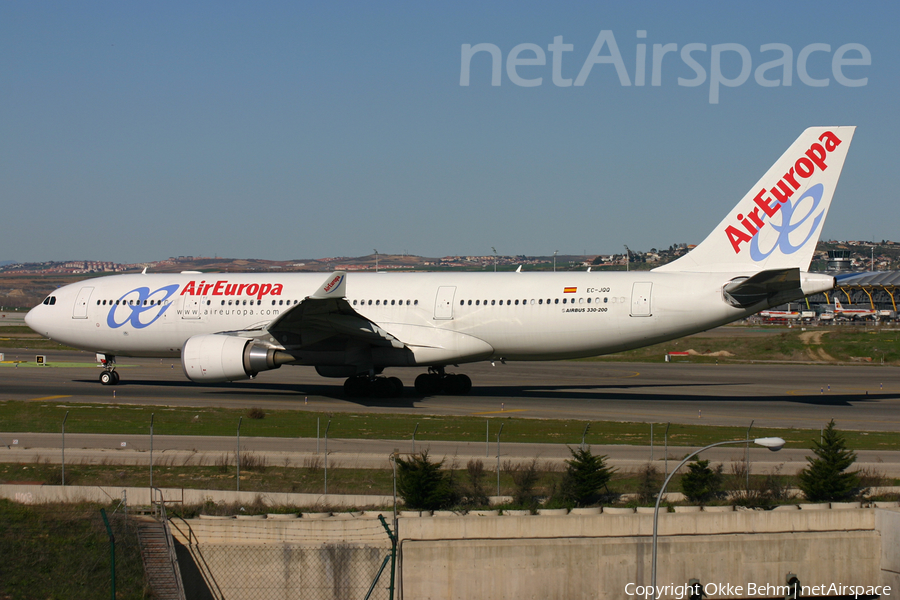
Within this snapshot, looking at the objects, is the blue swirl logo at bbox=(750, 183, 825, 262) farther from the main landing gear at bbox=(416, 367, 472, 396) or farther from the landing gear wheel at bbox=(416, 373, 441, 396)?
the landing gear wheel at bbox=(416, 373, 441, 396)

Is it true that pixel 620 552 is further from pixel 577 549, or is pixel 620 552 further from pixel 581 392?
pixel 581 392

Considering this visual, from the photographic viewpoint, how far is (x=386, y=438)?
22.8 metres

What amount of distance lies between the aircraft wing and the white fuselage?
65.8 inches

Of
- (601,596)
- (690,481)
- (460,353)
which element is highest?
(460,353)

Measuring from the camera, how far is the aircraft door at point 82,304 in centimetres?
3488

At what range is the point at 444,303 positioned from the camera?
3120cm

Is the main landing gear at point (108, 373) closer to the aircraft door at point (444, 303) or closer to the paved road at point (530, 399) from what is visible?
the paved road at point (530, 399)

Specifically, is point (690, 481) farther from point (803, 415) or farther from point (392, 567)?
point (803, 415)

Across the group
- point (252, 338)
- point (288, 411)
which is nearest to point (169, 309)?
point (252, 338)

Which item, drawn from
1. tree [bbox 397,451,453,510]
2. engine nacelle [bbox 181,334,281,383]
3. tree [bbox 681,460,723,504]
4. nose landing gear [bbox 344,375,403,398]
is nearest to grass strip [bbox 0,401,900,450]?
engine nacelle [bbox 181,334,281,383]

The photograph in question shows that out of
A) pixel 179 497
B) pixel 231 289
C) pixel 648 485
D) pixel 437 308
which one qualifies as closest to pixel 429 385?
pixel 437 308

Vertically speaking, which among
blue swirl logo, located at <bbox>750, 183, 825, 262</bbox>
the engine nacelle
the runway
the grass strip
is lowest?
the grass strip

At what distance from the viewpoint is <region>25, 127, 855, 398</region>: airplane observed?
90.4ft

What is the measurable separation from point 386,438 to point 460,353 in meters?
8.37
